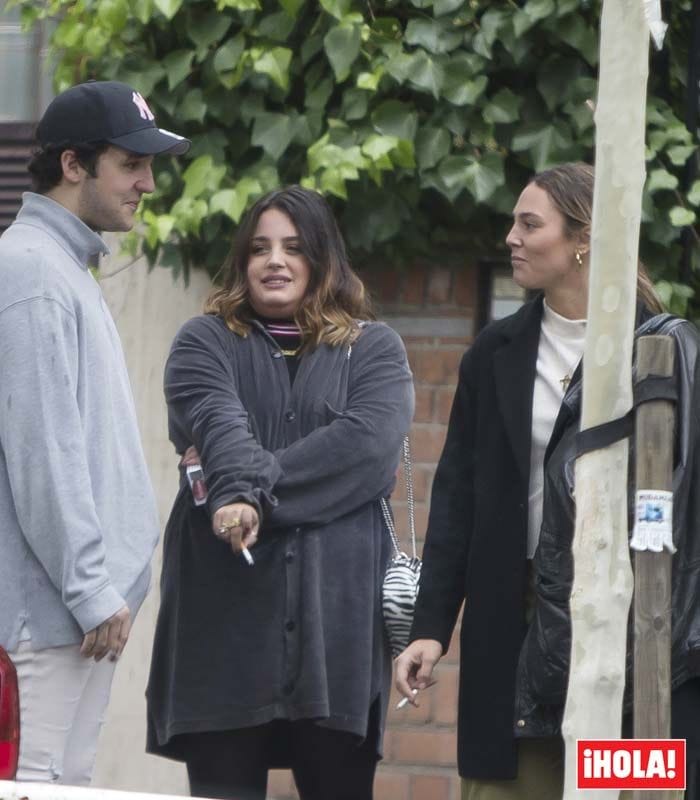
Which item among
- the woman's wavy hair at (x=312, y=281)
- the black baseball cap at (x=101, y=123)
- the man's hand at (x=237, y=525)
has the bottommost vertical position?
the man's hand at (x=237, y=525)

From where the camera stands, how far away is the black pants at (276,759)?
4738mm

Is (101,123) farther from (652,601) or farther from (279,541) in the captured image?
(652,601)

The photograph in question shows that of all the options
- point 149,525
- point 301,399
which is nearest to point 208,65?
point 301,399

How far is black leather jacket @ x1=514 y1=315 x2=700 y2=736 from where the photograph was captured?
403 cm

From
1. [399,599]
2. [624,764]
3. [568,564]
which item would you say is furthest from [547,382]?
[624,764]

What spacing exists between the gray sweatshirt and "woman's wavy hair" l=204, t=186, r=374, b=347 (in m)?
0.67

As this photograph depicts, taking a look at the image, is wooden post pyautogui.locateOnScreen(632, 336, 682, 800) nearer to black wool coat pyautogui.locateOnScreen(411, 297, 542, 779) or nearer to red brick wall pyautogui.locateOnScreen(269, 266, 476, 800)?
black wool coat pyautogui.locateOnScreen(411, 297, 542, 779)

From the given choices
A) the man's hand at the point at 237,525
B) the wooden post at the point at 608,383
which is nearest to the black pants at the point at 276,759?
the man's hand at the point at 237,525

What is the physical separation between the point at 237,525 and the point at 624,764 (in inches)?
55.2

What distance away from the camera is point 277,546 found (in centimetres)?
471

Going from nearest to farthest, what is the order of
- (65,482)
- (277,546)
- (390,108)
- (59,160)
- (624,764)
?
1. (624,764)
2. (65,482)
3. (59,160)
4. (277,546)
5. (390,108)

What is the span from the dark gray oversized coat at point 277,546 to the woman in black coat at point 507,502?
19cm

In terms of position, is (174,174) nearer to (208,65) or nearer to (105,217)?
(208,65)

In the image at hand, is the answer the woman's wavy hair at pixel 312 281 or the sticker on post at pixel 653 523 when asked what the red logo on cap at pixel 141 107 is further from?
the sticker on post at pixel 653 523
